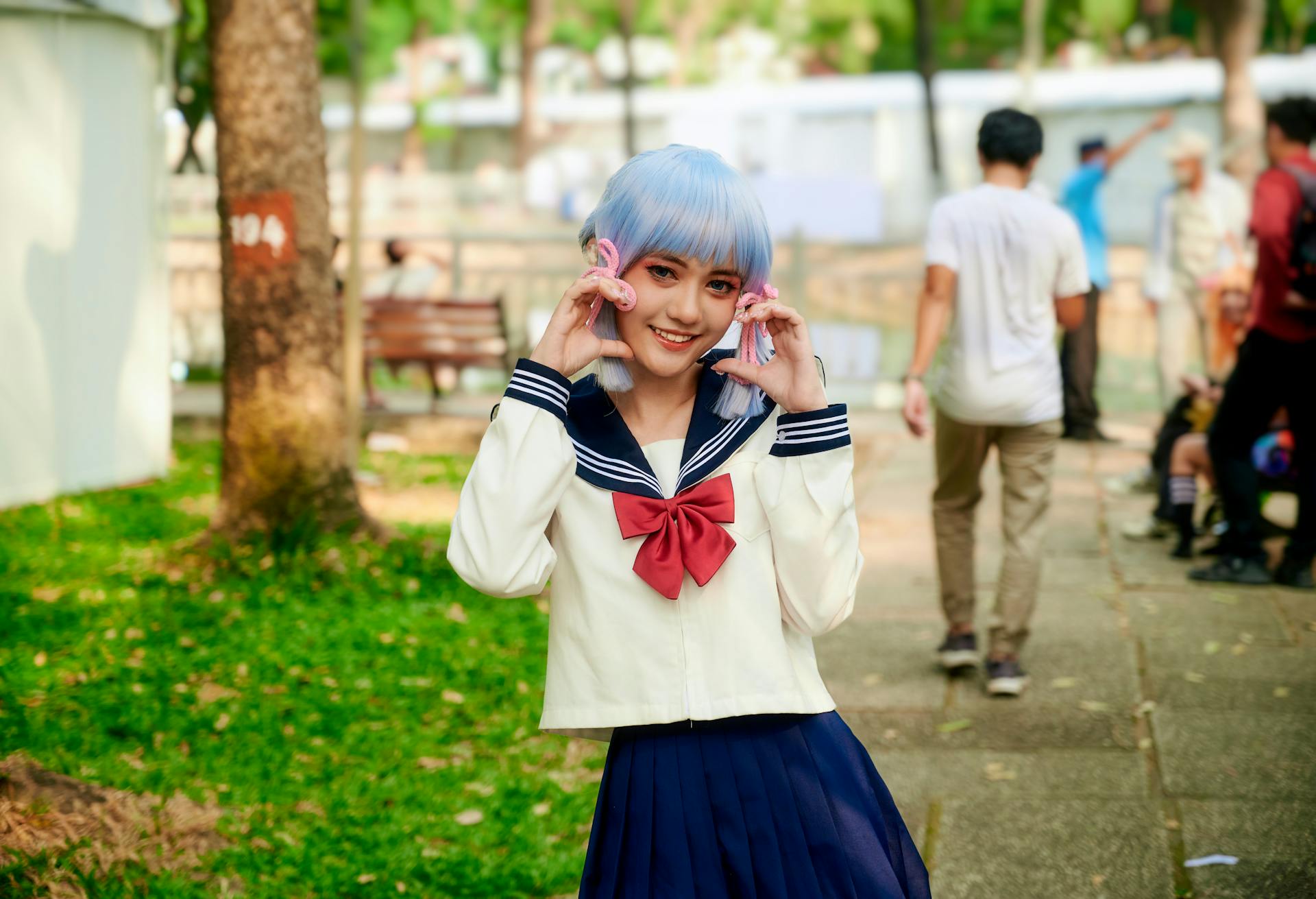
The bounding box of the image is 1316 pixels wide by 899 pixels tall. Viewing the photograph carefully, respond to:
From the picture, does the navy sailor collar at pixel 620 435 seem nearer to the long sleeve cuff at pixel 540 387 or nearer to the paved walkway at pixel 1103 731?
the long sleeve cuff at pixel 540 387

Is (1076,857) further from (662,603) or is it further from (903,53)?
(903,53)

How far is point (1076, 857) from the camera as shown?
389cm

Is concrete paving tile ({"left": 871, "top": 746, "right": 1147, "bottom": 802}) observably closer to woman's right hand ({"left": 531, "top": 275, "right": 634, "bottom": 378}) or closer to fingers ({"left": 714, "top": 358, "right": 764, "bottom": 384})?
fingers ({"left": 714, "top": 358, "right": 764, "bottom": 384})

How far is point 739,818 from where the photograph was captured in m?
2.29

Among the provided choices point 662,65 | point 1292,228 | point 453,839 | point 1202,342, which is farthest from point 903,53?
point 453,839

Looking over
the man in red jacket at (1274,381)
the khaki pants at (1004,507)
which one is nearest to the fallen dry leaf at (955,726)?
the khaki pants at (1004,507)

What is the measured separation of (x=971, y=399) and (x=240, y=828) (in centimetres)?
272

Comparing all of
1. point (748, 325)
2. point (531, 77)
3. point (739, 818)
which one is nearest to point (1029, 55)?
point (531, 77)

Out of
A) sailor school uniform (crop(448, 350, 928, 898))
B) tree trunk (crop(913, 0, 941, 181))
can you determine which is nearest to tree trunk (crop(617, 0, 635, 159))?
tree trunk (crop(913, 0, 941, 181))

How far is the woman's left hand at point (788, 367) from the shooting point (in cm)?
228

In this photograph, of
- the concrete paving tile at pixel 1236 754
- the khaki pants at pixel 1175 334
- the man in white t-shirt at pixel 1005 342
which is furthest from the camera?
the khaki pants at pixel 1175 334

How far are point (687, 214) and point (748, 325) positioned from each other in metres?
0.22

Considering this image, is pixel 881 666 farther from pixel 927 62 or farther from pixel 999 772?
pixel 927 62

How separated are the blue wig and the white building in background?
629 cm
